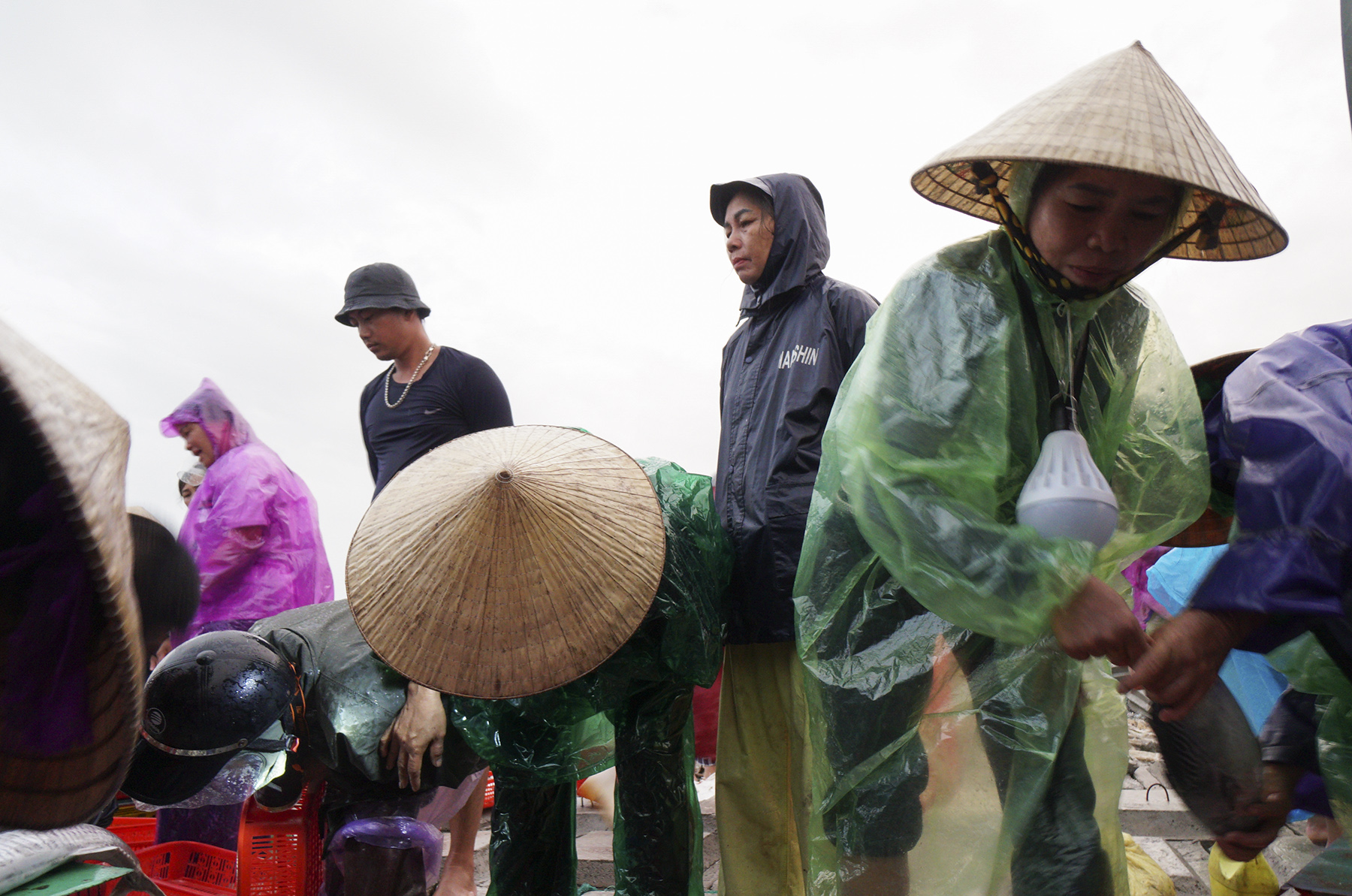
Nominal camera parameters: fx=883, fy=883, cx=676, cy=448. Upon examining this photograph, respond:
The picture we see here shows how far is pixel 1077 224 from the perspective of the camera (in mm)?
1510

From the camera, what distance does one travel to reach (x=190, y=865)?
116 inches

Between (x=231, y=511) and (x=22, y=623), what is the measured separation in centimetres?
330

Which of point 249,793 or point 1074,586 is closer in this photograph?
point 1074,586

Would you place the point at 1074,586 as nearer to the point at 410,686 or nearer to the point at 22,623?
the point at 22,623

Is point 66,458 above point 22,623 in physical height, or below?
above

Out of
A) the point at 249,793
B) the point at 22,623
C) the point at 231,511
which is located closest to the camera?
the point at 22,623

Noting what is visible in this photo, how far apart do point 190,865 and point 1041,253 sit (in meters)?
3.17

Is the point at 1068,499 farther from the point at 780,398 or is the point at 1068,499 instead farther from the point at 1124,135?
the point at 780,398

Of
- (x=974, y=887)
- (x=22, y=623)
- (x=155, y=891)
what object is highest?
(x=22, y=623)

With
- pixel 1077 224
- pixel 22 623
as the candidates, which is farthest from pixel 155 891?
pixel 1077 224

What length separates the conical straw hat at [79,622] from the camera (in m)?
0.62

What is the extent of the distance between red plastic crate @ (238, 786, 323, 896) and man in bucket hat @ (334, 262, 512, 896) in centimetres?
53

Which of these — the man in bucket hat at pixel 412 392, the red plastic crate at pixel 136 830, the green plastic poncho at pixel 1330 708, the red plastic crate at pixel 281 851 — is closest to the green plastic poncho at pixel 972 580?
the green plastic poncho at pixel 1330 708

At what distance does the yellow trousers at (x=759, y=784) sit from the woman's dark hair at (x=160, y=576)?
1.57 meters
